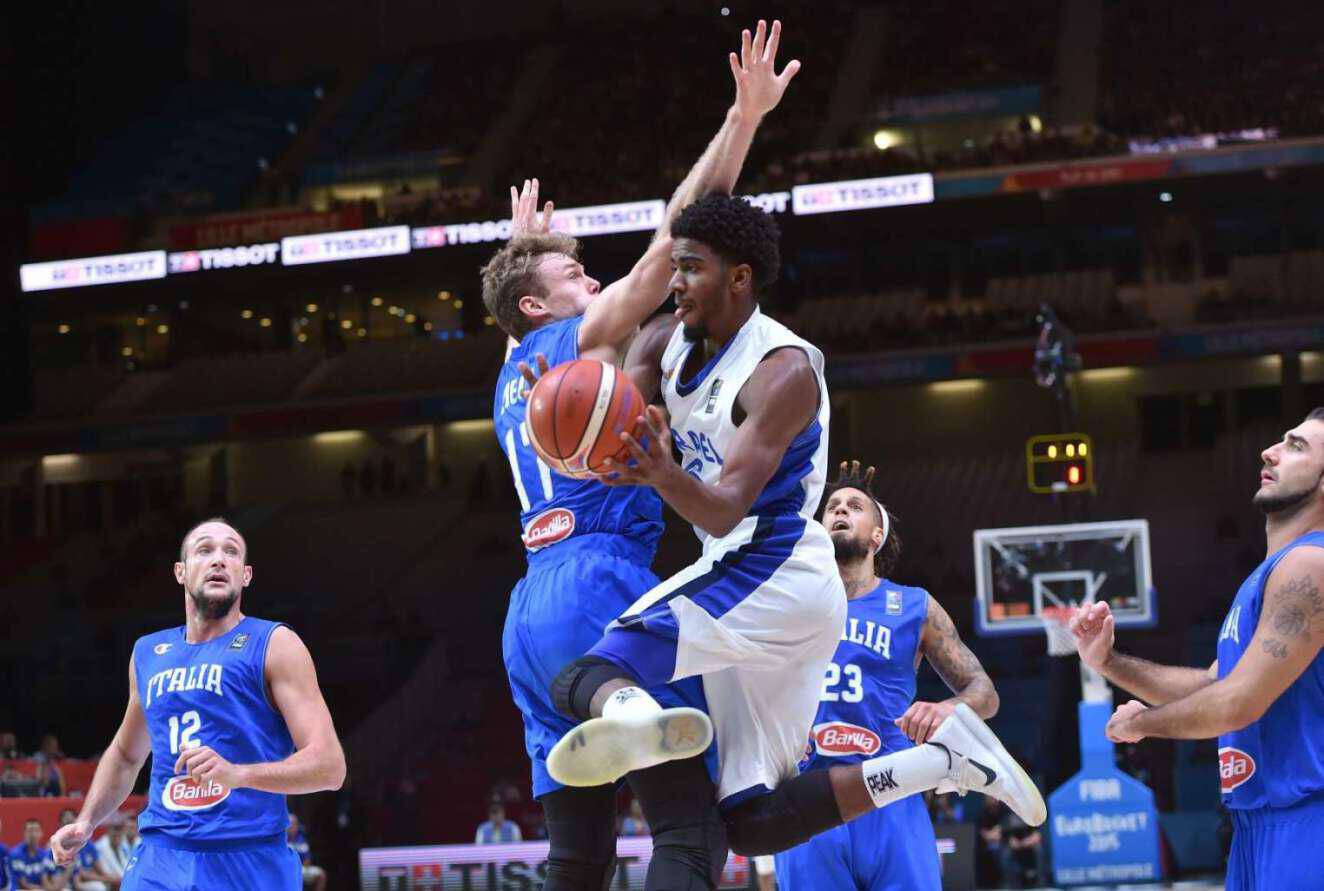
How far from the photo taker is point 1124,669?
533 centimetres

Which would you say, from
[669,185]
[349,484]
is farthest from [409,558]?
[669,185]

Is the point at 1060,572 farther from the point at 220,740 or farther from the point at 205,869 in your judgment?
the point at 205,869

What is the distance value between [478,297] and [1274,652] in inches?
1199

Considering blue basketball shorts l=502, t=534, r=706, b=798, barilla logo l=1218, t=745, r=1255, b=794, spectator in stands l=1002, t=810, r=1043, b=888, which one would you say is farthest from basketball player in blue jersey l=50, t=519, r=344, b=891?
spectator in stands l=1002, t=810, r=1043, b=888

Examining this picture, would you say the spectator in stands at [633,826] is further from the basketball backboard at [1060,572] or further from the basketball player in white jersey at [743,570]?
the basketball player in white jersey at [743,570]

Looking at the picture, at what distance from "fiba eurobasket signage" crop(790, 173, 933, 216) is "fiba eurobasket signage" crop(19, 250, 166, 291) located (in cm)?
1193

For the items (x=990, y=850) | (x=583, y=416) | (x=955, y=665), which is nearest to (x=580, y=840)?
(x=583, y=416)

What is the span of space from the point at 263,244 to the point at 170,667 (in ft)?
80.9

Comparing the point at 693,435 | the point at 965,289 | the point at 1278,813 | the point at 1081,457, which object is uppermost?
the point at 965,289

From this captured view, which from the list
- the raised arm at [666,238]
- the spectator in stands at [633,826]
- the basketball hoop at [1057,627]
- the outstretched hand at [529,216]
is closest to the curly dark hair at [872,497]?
the outstretched hand at [529,216]

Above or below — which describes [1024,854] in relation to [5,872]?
below

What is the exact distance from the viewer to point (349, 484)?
34062mm

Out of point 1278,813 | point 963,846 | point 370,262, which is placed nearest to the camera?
point 1278,813

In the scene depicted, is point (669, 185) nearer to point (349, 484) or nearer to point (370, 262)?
point (370, 262)
